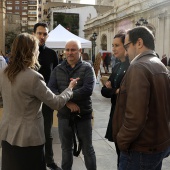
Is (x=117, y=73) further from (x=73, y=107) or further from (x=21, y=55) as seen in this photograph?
(x=21, y=55)

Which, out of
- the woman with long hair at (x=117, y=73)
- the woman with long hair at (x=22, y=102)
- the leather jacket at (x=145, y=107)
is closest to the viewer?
the leather jacket at (x=145, y=107)

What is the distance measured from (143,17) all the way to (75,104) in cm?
2889

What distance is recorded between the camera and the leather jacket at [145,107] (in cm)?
215

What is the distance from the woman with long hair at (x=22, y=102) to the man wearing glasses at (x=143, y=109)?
76cm

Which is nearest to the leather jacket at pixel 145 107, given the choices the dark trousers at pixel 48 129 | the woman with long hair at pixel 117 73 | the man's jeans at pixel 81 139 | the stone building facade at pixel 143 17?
the woman with long hair at pixel 117 73

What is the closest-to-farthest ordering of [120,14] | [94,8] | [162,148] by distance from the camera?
[162,148] → [120,14] → [94,8]

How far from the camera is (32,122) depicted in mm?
2648

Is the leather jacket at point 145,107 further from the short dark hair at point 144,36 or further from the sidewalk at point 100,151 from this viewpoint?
the sidewalk at point 100,151

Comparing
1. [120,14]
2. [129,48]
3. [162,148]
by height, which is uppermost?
[120,14]

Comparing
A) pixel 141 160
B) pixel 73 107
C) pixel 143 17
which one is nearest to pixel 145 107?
pixel 141 160

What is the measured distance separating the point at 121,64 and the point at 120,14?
36.0 m

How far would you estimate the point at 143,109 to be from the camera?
215 cm

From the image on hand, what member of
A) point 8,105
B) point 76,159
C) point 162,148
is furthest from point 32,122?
point 76,159

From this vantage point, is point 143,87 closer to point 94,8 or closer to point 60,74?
point 60,74
